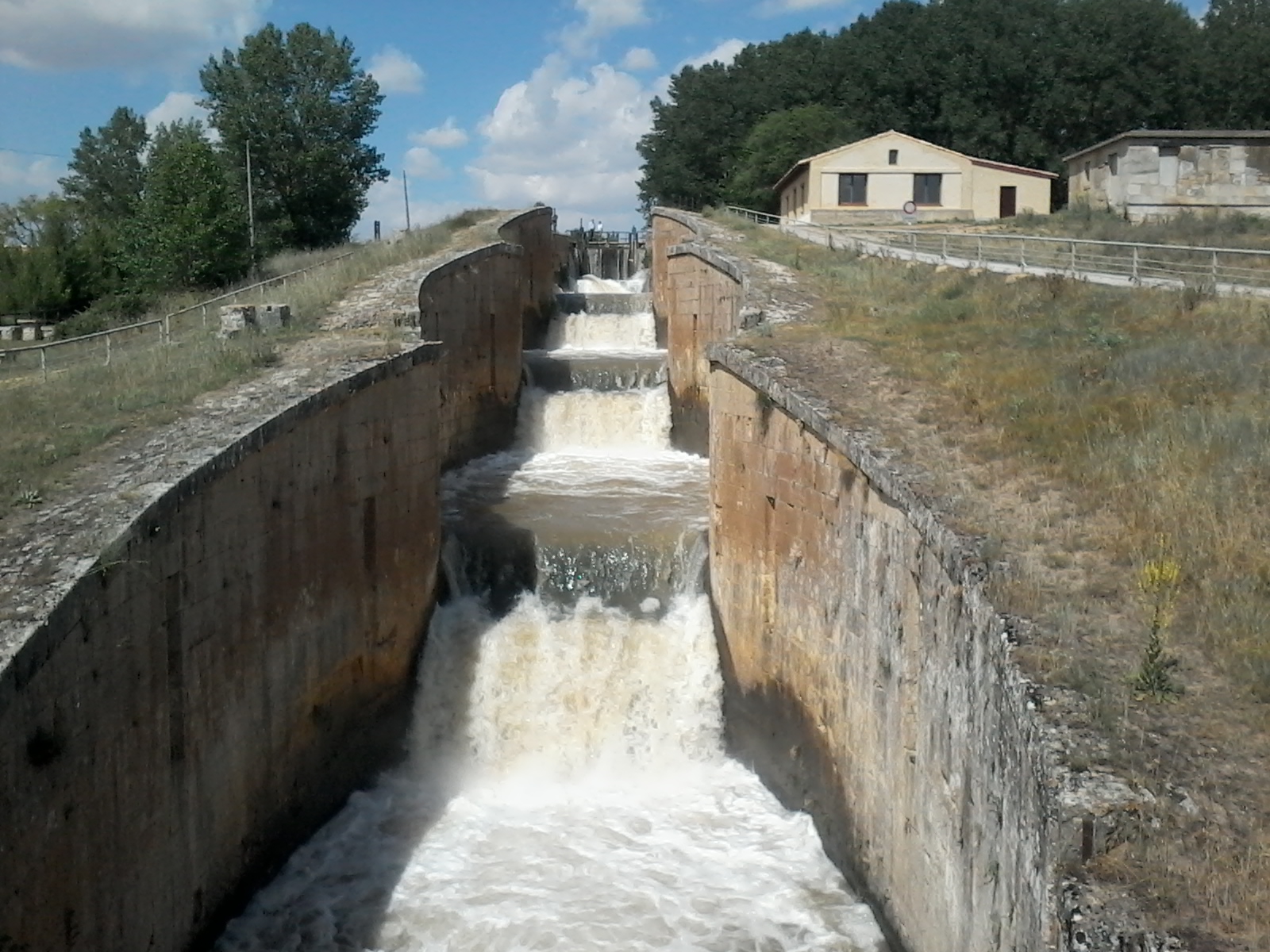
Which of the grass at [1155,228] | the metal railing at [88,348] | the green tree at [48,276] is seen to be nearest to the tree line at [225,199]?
the green tree at [48,276]

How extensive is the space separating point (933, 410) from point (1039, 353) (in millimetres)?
2352

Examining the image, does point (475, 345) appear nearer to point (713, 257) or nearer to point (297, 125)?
point (713, 257)

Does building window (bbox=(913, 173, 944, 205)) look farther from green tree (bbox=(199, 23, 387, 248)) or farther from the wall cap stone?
green tree (bbox=(199, 23, 387, 248))

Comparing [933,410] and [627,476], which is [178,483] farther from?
[627,476]

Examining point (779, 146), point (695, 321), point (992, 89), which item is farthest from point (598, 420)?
point (992, 89)

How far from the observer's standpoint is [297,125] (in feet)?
122

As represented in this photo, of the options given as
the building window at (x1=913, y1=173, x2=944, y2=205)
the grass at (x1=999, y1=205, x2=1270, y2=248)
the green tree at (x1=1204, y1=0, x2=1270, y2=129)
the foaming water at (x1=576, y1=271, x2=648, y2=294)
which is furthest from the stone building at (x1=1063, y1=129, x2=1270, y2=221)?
the green tree at (x1=1204, y1=0, x2=1270, y2=129)

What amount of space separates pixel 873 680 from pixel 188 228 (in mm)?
22517

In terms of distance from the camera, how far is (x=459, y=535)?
15.2 metres

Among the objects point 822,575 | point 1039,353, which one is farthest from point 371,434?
point 1039,353

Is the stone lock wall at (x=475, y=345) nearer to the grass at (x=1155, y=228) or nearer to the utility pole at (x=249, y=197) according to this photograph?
the grass at (x=1155, y=228)

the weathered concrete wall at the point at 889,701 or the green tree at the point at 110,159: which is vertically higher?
the green tree at the point at 110,159

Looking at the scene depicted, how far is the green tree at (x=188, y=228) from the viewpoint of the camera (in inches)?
1061

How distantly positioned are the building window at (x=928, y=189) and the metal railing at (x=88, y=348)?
1981cm
